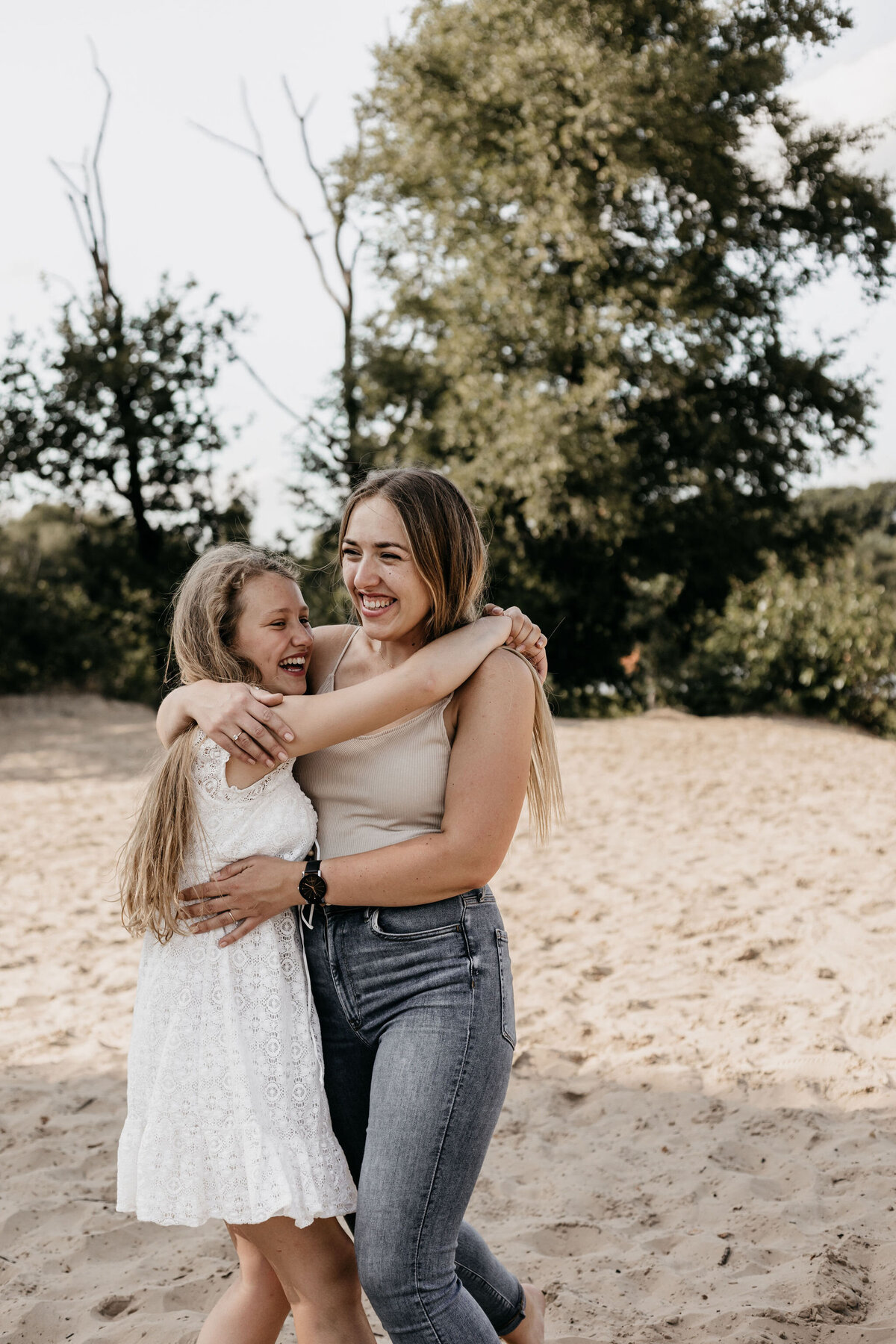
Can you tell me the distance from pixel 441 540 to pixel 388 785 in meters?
0.47

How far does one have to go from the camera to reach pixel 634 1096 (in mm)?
4266

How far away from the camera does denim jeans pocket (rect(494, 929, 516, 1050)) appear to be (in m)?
1.92

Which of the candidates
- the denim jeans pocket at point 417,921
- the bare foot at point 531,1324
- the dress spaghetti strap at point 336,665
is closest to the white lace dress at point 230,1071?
the denim jeans pocket at point 417,921

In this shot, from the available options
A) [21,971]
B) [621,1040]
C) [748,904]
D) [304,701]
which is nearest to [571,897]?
[748,904]

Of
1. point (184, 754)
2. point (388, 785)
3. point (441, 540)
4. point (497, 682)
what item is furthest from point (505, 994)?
point (441, 540)

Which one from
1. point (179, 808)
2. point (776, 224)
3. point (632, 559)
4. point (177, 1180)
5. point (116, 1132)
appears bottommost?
point (116, 1132)

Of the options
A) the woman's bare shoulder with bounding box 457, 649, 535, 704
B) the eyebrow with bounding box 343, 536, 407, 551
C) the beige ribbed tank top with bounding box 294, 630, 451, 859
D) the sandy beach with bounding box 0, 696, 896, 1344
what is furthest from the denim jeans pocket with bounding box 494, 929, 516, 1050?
the sandy beach with bounding box 0, 696, 896, 1344

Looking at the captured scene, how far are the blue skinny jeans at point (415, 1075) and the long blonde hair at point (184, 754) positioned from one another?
0.92 feet

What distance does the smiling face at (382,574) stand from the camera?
2.05 metres

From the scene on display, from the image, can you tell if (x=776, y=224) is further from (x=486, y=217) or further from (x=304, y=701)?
(x=304, y=701)

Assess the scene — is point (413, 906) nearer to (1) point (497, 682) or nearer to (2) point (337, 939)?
(2) point (337, 939)

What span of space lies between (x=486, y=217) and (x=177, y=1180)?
16810mm

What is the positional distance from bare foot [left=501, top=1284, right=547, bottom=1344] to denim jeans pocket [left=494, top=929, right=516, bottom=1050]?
2.58 ft

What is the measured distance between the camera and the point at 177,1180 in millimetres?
1884
